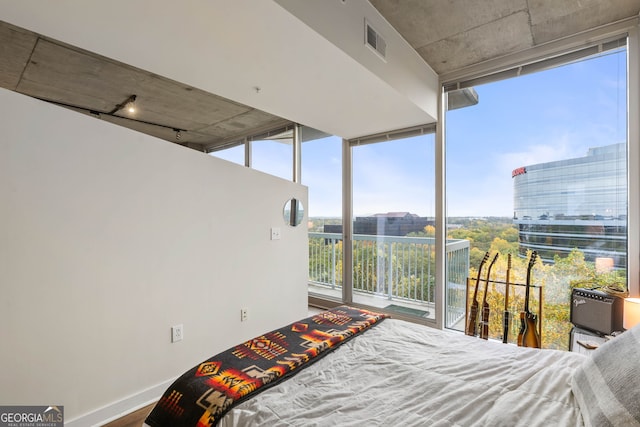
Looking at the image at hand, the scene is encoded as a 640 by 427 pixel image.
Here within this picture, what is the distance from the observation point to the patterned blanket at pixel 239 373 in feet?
3.84

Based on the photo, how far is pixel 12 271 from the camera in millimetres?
1647

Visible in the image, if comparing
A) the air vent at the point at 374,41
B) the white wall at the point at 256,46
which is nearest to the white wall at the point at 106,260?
the white wall at the point at 256,46

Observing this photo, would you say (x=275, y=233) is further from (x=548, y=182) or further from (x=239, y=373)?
(x=548, y=182)

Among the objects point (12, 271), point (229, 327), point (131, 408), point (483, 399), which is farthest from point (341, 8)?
point (131, 408)

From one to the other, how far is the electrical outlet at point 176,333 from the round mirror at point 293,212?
4.91ft

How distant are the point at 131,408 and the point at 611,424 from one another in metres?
2.48

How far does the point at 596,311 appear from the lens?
7.43 feet

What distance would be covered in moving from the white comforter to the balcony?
1894mm

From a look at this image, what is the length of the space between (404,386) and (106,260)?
6.17ft

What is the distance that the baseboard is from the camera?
188cm

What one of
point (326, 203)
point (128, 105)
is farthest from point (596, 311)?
point (128, 105)

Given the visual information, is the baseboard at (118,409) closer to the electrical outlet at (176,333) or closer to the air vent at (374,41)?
the electrical outlet at (176,333)

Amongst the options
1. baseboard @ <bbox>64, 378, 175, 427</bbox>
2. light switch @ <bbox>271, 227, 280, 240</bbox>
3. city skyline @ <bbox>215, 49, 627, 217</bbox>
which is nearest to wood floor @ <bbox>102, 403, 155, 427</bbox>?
baseboard @ <bbox>64, 378, 175, 427</bbox>

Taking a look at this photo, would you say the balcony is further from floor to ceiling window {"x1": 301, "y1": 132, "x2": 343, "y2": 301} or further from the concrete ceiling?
the concrete ceiling
